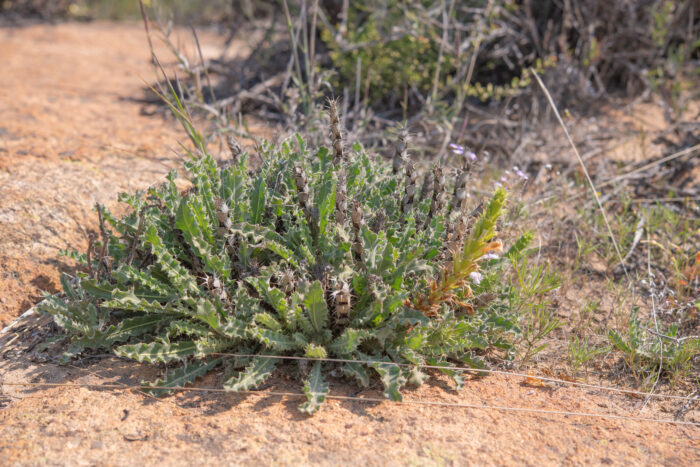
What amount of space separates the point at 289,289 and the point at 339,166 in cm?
76

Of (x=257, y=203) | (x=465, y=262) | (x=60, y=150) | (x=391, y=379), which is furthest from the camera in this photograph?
(x=60, y=150)

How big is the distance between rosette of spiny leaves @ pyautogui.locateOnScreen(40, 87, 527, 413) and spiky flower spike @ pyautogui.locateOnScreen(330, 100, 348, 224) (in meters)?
0.01

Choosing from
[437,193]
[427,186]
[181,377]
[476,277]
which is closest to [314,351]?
[181,377]

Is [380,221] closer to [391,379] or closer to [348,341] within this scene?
[348,341]

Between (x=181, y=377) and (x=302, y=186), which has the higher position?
(x=302, y=186)

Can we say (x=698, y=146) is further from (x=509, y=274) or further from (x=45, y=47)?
(x=45, y=47)

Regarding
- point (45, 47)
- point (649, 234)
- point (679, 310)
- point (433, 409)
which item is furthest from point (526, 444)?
point (45, 47)

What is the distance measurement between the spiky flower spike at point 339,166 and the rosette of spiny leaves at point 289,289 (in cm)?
1

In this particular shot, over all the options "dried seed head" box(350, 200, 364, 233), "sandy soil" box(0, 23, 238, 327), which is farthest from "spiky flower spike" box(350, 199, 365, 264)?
"sandy soil" box(0, 23, 238, 327)

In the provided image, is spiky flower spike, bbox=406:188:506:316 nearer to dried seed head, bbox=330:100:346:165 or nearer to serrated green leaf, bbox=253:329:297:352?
serrated green leaf, bbox=253:329:297:352

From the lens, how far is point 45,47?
23.3ft

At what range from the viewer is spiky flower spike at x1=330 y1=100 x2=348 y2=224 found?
2.46 meters

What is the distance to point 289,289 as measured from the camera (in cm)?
246

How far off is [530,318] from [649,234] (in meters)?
1.51
